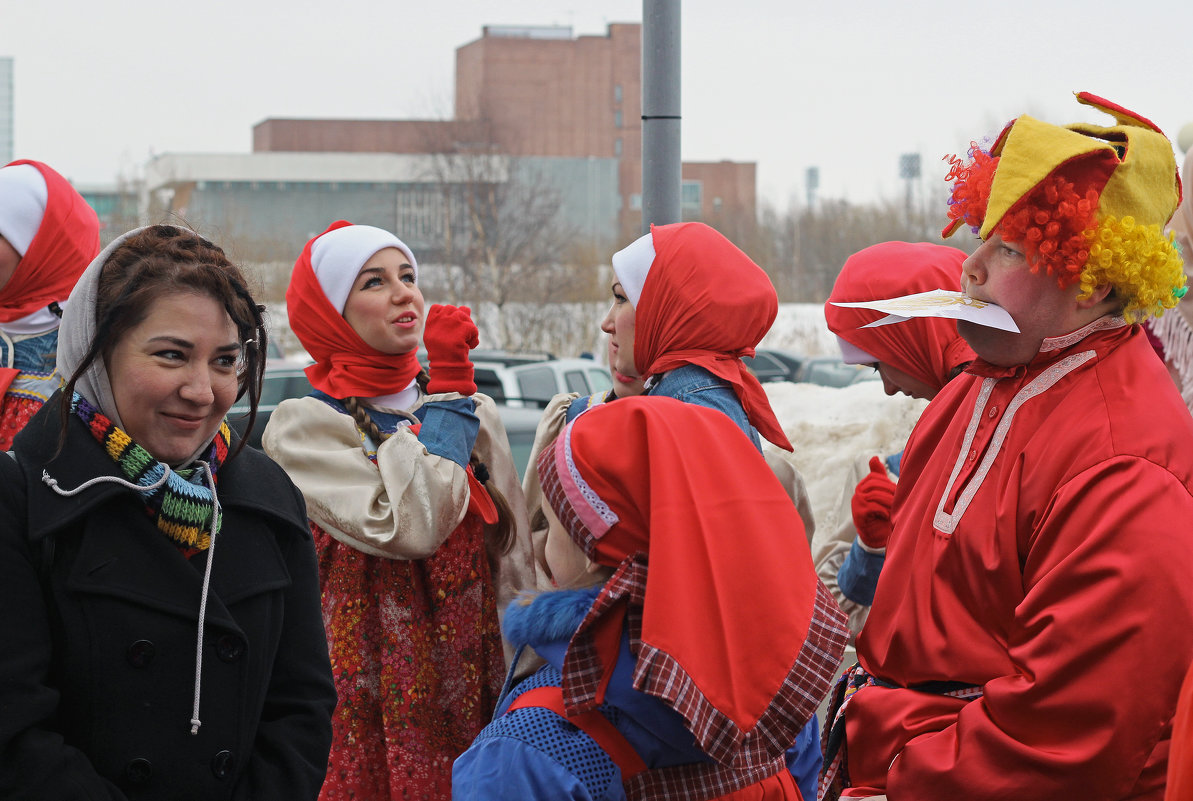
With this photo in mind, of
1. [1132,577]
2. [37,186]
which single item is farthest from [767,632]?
[37,186]

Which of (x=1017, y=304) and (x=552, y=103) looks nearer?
(x=1017, y=304)

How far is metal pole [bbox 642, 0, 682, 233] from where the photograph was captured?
410cm

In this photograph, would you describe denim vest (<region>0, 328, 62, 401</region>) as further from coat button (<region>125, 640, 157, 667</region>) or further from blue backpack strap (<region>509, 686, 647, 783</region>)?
blue backpack strap (<region>509, 686, 647, 783</region>)

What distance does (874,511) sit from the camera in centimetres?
333

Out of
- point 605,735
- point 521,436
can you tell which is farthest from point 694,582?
point 521,436

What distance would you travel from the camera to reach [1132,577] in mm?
1952

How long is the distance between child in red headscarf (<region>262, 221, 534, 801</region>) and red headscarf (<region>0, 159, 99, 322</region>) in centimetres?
72

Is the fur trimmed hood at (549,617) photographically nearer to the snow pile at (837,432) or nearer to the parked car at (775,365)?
the snow pile at (837,432)

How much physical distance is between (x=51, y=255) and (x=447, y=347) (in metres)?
1.26

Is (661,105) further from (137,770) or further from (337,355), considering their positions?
(137,770)

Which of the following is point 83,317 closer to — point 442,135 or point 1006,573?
point 1006,573

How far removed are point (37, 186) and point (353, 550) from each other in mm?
1518

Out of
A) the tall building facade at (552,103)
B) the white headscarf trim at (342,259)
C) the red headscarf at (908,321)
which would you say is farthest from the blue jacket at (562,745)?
the tall building facade at (552,103)

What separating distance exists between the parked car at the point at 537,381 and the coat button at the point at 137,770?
774cm
